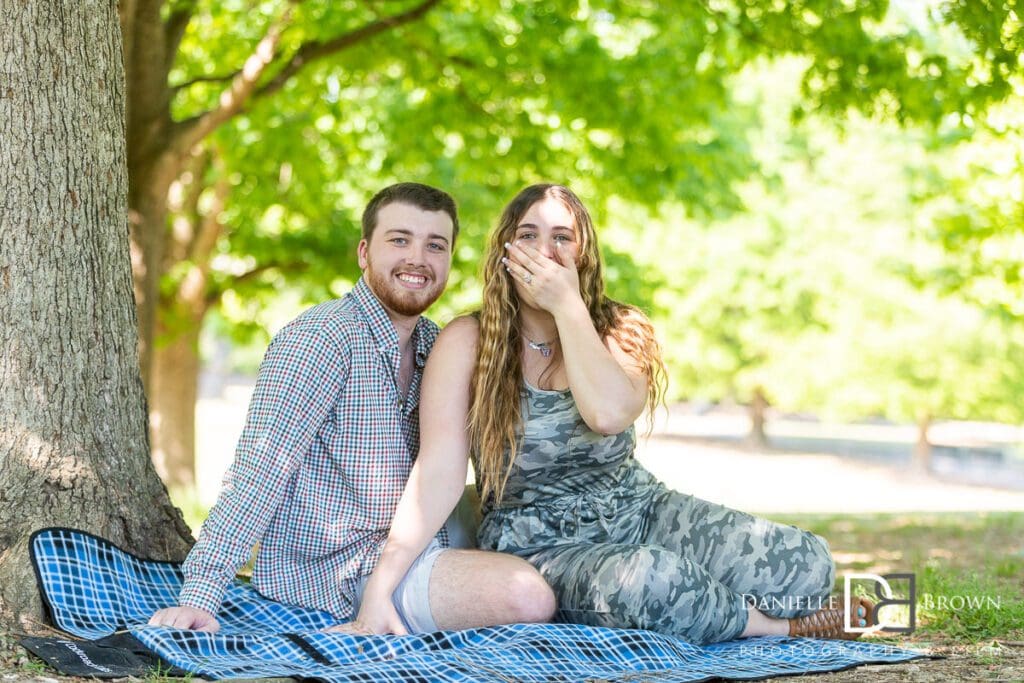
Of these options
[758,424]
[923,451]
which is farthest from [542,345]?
[758,424]

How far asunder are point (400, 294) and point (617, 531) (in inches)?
47.4

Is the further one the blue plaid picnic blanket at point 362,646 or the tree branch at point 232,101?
the tree branch at point 232,101

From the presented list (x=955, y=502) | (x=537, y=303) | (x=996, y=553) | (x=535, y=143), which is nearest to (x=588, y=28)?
(x=535, y=143)

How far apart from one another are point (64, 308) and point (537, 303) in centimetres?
174

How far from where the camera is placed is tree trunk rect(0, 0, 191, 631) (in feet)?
13.1

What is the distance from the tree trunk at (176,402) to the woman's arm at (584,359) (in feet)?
28.1

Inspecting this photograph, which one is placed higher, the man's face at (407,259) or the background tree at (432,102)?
the background tree at (432,102)

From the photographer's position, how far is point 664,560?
3.81 metres

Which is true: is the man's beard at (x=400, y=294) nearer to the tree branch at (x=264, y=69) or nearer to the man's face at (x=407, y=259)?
the man's face at (x=407, y=259)

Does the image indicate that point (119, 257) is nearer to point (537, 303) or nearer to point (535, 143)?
point (537, 303)

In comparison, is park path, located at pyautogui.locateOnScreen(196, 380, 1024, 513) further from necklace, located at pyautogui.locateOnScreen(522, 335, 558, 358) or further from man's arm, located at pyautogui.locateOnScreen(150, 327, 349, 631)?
man's arm, located at pyautogui.locateOnScreen(150, 327, 349, 631)

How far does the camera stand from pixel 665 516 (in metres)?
4.27

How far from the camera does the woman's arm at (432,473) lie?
152 inches

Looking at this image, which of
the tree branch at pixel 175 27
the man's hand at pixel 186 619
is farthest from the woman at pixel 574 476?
the tree branch at pixel 175 27
